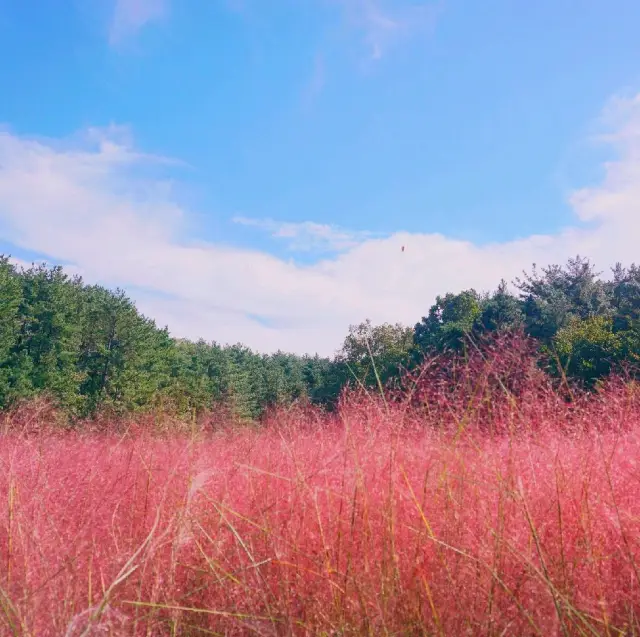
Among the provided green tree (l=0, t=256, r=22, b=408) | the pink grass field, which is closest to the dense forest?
green tree (l=0, t=256, r=22, b=408)

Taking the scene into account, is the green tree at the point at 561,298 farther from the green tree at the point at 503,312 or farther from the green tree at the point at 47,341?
the green tree at the point at 47,341

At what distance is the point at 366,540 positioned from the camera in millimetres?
1991

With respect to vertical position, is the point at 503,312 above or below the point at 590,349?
above

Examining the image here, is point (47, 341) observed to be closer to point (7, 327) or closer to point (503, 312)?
point (7, 327)

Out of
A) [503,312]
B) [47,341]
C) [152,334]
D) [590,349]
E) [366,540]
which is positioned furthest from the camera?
[152,334]

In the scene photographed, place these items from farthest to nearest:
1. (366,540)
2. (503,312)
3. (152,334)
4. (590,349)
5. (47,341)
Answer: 1. (152,334)
2. (47,341)
3. (503,312)
4. (590,349)
5. (366,540)

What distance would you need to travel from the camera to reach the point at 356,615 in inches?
66.2

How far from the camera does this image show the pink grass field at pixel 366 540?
5.33 ft

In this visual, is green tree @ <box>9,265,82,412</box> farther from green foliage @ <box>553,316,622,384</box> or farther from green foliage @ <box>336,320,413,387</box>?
green foliage @ <box>553,316,622,384</box>

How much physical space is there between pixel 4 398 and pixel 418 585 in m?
25.8

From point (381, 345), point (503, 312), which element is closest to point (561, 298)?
point (503, 312)

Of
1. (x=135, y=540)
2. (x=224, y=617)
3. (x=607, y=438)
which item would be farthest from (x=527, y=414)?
(x=135, y=540)

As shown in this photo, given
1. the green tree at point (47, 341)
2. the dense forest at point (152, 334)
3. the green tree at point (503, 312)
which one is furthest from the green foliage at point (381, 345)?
the green tree at point (47, 341)

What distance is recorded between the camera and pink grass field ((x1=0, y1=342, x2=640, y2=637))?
1626 mm
